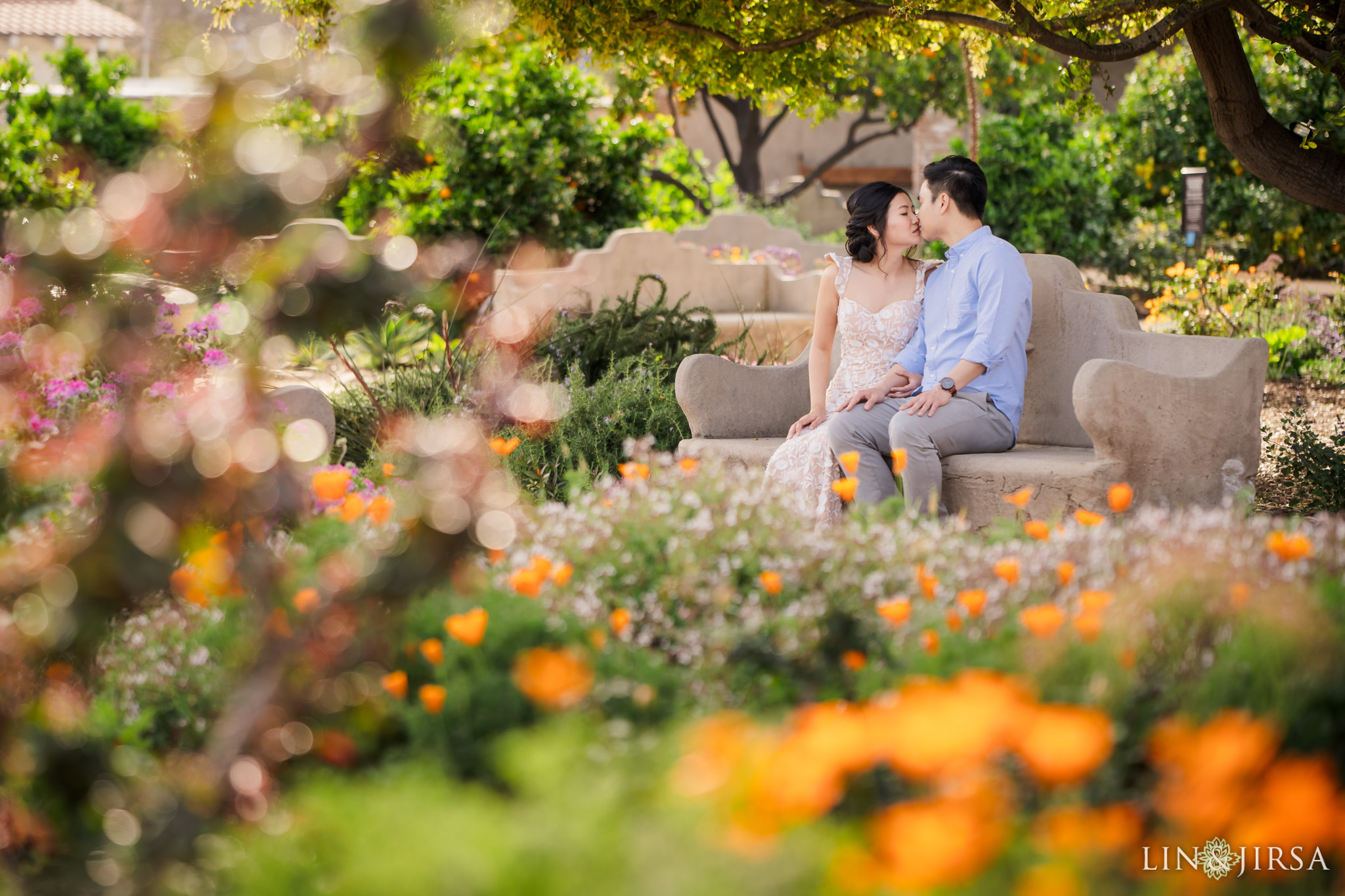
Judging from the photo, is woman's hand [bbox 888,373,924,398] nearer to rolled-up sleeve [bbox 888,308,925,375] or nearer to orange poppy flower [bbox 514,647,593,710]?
rolled-up sleeve [bbox 888,308,925,375]

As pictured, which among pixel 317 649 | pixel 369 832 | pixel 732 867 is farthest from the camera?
pixel 317 649

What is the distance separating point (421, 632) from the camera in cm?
187

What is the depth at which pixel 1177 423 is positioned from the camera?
343 centimetres

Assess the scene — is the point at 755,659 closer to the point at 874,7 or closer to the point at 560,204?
the point at 874,7

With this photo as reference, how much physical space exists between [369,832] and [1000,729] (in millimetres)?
728

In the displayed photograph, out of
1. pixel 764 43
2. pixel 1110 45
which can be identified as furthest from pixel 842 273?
pixel 764 43

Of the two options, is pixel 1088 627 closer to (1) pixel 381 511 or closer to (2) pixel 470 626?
(2) pixel 470 626

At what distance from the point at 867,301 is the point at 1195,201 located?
6228mm

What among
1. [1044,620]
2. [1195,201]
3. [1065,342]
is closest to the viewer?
[1044,620]

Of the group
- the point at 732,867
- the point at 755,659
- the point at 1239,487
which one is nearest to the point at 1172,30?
the point at 1239,487

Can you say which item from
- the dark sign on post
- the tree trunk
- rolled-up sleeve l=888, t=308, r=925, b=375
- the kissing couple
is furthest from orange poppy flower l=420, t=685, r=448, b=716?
A: the dark sign on post

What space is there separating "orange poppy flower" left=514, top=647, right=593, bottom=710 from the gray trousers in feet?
6.86

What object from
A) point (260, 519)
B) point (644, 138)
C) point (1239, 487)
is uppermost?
point (644, 138)

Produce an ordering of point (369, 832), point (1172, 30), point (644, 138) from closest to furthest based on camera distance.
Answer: point (369, 832) → point (1172, 30) → point (644, 138)
